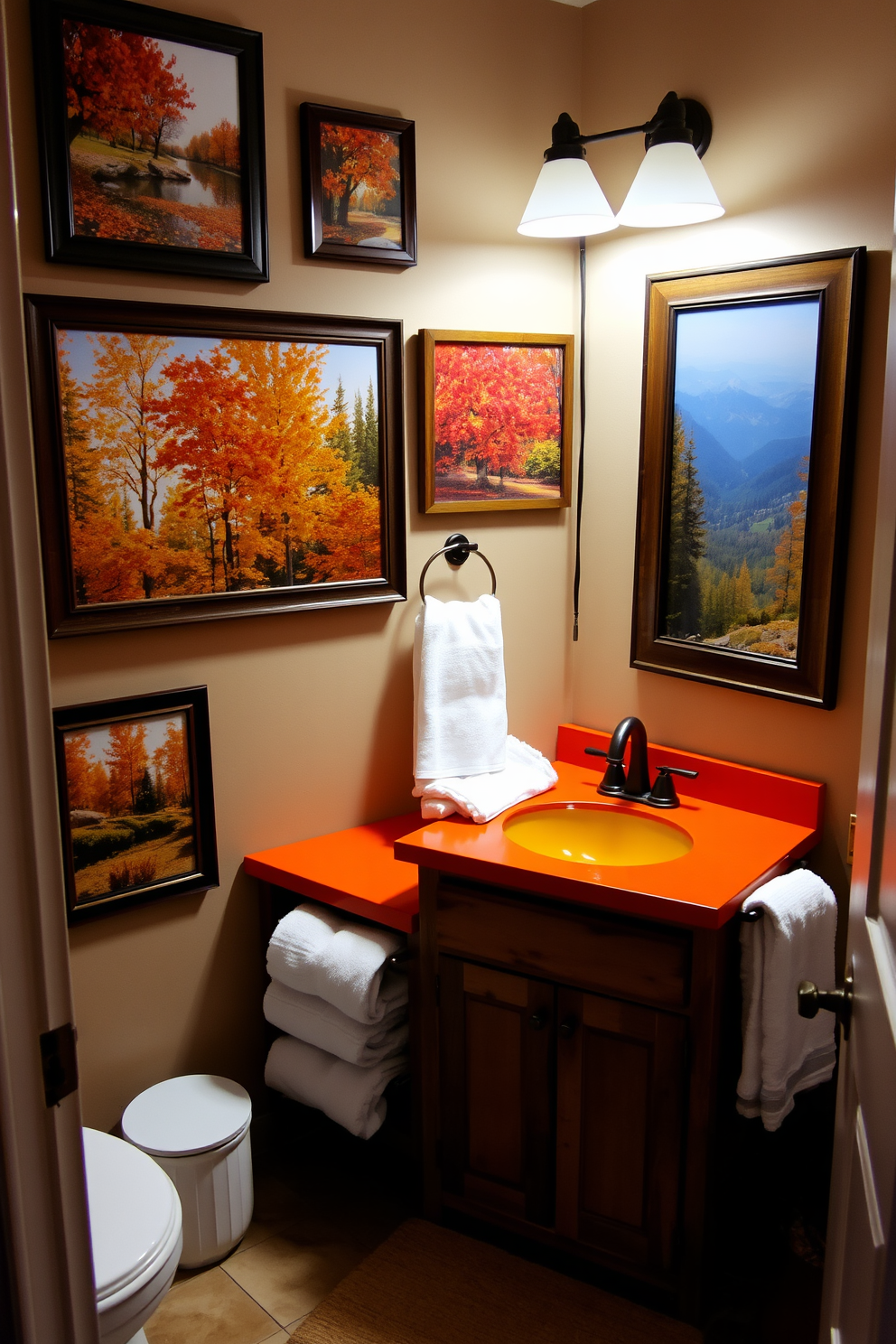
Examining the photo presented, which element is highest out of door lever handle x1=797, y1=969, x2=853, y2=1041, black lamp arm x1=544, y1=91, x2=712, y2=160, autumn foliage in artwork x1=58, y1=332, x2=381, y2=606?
black lamp arm x1=544, y1=91, x2=712, y2=160

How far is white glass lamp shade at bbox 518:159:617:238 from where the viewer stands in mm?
2117

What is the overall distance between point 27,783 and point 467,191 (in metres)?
1.87

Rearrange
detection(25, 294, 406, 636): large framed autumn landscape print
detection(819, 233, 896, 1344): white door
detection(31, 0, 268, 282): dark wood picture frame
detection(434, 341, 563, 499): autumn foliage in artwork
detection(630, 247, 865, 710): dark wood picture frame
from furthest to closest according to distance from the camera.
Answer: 1. detection(434, 341, 563, 499): autumn foliage in artwork
2. detection(630, 247, 865, 710): dark wood picture frame
3. detection(25, 294, 406, 636): large framed autumn landscape print
4. detection(31, 0, 268, 282): dark wood picture frame
5. detection(819, 233, 896, 1344): white door

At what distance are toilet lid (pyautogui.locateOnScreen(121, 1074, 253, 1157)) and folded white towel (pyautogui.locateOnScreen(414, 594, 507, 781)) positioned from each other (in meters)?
0.75

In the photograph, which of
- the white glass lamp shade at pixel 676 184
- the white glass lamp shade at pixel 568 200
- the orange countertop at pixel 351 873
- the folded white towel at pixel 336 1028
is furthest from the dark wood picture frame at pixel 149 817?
the white glass lamp shade at pixel 676 184

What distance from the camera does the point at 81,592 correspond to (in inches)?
76.6

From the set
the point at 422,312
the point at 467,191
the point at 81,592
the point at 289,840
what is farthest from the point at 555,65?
the point at 289,840

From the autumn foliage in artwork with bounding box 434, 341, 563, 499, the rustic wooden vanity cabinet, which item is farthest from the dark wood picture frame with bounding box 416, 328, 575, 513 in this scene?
the rustic wooden vanity cabinet

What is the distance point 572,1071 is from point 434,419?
1.39m

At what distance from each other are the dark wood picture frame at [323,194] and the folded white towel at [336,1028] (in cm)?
152

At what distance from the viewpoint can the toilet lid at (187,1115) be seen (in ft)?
6.54

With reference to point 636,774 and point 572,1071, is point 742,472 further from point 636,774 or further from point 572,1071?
point 572,1071

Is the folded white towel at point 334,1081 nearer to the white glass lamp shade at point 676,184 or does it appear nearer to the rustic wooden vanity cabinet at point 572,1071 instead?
the rustic wooden vanity cabinet at point 572,1071

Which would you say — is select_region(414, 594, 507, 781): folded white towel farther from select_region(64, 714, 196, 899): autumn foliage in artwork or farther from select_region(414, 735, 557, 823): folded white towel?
select_region(64, 714, 196, 899): autumn foliage in artwork
